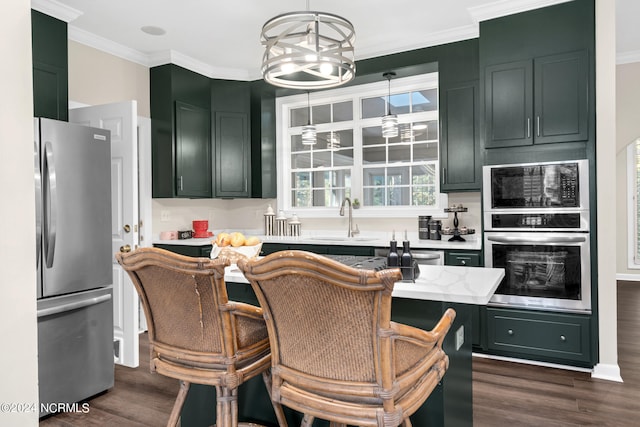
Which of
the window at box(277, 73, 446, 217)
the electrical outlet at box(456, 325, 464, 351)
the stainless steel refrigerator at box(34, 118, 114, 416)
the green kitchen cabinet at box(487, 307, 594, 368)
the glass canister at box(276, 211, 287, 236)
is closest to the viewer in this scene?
the electrical outlet at box(456, 325, 464, 351)

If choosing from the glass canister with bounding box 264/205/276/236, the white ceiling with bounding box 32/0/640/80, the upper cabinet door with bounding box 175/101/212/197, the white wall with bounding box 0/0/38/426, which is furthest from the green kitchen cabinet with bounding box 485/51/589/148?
the white wall with bounding box 0/0/38/426

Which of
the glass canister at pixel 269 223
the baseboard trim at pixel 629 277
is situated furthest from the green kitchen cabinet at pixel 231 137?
the baseboard trim at pixel 629 277

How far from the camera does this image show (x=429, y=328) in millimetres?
1661

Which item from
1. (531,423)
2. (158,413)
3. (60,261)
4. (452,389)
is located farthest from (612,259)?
(60,261)

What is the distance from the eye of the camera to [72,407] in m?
2.68

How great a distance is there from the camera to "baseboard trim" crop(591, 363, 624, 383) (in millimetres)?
3008

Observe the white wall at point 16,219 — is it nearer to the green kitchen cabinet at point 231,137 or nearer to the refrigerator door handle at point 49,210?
the refrigerator door handle at point 49,210

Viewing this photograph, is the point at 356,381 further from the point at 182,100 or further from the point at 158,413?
the point at 182,100

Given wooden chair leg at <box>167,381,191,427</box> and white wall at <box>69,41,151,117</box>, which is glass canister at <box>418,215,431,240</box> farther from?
white wall at <box>69,41,151,117</box>

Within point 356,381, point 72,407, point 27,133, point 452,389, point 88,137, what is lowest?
point 72,407

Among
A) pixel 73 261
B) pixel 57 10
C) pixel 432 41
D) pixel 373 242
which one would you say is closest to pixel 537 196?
pixel 373 242

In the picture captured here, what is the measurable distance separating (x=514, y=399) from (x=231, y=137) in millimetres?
3805

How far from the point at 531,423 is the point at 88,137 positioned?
10.8ft

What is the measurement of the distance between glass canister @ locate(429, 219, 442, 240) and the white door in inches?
103
